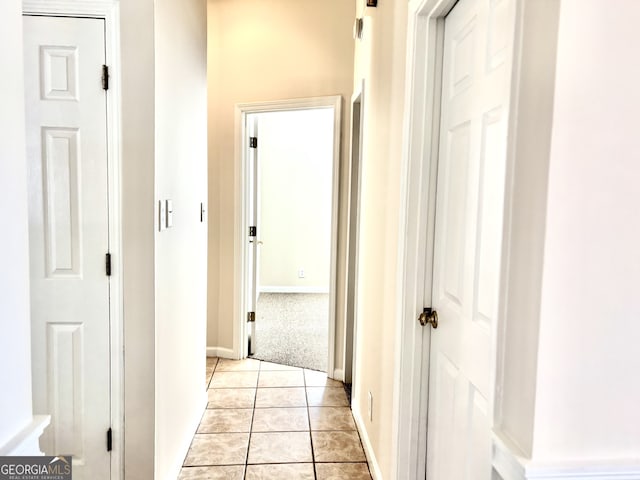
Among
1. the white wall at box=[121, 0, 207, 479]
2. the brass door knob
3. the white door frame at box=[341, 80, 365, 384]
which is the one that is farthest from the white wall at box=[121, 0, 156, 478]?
the white door frame at box=[341, 80, 365, 384]

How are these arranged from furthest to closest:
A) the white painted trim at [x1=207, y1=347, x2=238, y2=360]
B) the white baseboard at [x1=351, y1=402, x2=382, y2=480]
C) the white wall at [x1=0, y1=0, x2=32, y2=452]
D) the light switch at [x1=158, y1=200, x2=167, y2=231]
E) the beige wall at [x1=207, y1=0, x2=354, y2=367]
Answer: the white painted trim at [x1=207, y1=347, x2=238, y2=360] → the beige wall at [x1=207, y1=0, x2=354, y2=367] → the white baseboard at [x1=351, y1=402, x2=382, y2=480] → the light switch at [x1=158, y1=200, x2=167, y2=231] → the white wall at [x1=0, y1=0, x2=32, y2=452]

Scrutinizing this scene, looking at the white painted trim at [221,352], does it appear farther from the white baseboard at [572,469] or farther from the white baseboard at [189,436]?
the white baseboard at [572,469]

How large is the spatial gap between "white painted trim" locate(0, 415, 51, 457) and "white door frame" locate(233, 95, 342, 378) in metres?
2.54

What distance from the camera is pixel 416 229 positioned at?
1629 mm

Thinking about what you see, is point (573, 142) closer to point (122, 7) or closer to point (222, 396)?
point (122, 7)

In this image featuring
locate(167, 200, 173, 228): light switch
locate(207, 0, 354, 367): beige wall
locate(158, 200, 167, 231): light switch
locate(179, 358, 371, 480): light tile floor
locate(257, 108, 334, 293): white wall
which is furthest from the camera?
locate(257, 108, 334, 293): white wall

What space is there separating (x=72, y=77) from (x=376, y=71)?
1.40m

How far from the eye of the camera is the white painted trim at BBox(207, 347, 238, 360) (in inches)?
150

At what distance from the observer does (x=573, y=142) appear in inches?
29.9

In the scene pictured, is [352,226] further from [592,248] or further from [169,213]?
[592,248]

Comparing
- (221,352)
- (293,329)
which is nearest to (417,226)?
(221,352)

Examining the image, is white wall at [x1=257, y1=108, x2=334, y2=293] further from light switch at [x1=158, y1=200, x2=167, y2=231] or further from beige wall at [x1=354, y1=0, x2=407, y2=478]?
light switch at [x1=158, y1=200, x2=167, y2=231]

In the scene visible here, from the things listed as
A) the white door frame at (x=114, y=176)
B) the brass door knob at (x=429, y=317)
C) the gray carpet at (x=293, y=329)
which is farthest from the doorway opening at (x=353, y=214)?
the white door frame at (x=114, y=176)

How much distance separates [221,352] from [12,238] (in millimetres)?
3127
